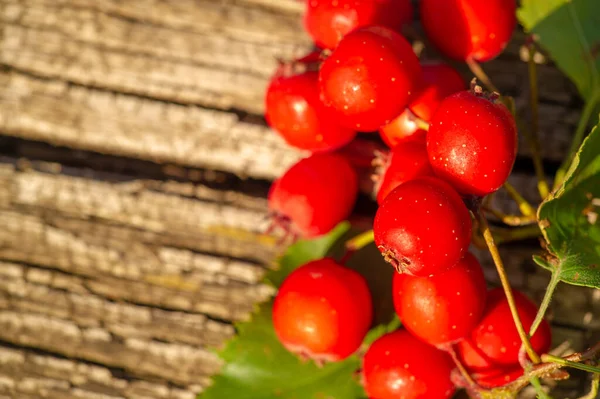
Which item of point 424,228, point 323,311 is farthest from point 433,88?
point 323,311

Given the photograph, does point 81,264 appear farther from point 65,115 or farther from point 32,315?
point 65,115

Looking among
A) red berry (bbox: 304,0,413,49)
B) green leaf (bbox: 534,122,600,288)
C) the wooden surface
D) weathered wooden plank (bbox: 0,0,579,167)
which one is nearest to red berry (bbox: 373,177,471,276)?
green leaf (bbox: 534,122,600,288)

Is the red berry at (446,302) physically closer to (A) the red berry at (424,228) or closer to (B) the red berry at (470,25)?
(A) the red berry at (424,228)

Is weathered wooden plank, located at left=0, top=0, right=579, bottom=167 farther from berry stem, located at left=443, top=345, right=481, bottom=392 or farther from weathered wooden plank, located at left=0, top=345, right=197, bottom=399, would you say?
berry stem, located at left=443, top=345, right=481, bottom=392

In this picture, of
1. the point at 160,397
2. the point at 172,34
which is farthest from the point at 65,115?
the point at 160,397

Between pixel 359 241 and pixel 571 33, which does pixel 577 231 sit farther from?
pixel 571 33

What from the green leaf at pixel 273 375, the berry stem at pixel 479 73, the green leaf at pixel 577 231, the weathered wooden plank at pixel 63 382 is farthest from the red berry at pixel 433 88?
the weathered wooden plank at pixel 63 382
